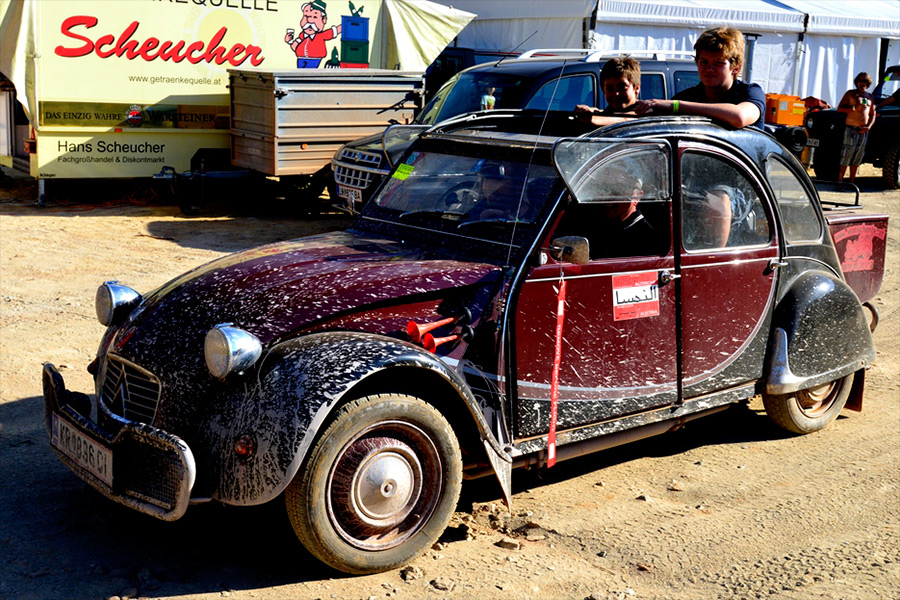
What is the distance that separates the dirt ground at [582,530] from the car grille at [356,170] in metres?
4.46

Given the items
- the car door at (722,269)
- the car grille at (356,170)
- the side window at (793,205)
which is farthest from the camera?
the car grille at (356,170)

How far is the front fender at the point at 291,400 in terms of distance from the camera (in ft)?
11.3

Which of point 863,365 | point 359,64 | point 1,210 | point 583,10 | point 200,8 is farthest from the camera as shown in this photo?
point 583,10

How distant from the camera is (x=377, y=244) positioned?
4.66 m

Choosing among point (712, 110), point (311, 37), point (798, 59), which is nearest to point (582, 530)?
point (712, 110)

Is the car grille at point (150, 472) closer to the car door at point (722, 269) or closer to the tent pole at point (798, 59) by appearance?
the car door at point (722, 269)

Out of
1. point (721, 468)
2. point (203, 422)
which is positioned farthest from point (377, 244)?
point (721, 468)

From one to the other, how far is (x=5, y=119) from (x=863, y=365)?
40.2 ft

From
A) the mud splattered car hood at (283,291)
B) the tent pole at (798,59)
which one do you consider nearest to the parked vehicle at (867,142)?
the tent pole at (798,59)

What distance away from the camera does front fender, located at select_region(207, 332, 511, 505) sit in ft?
11.3

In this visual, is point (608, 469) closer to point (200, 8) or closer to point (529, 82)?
point (529, 82)

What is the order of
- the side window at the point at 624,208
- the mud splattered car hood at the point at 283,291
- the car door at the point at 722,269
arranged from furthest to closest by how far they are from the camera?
the car door at the point at 722,269 → the side window at the point at 624,208 → the mud splattered car hood at the point at 283,291

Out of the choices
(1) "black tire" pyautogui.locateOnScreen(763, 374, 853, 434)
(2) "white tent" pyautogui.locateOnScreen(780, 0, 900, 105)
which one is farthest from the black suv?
(2) "white tent" pyautogui.locateOnScreen(780, 0, 900, 105)

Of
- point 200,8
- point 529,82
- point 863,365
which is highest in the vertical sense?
point 200,8
